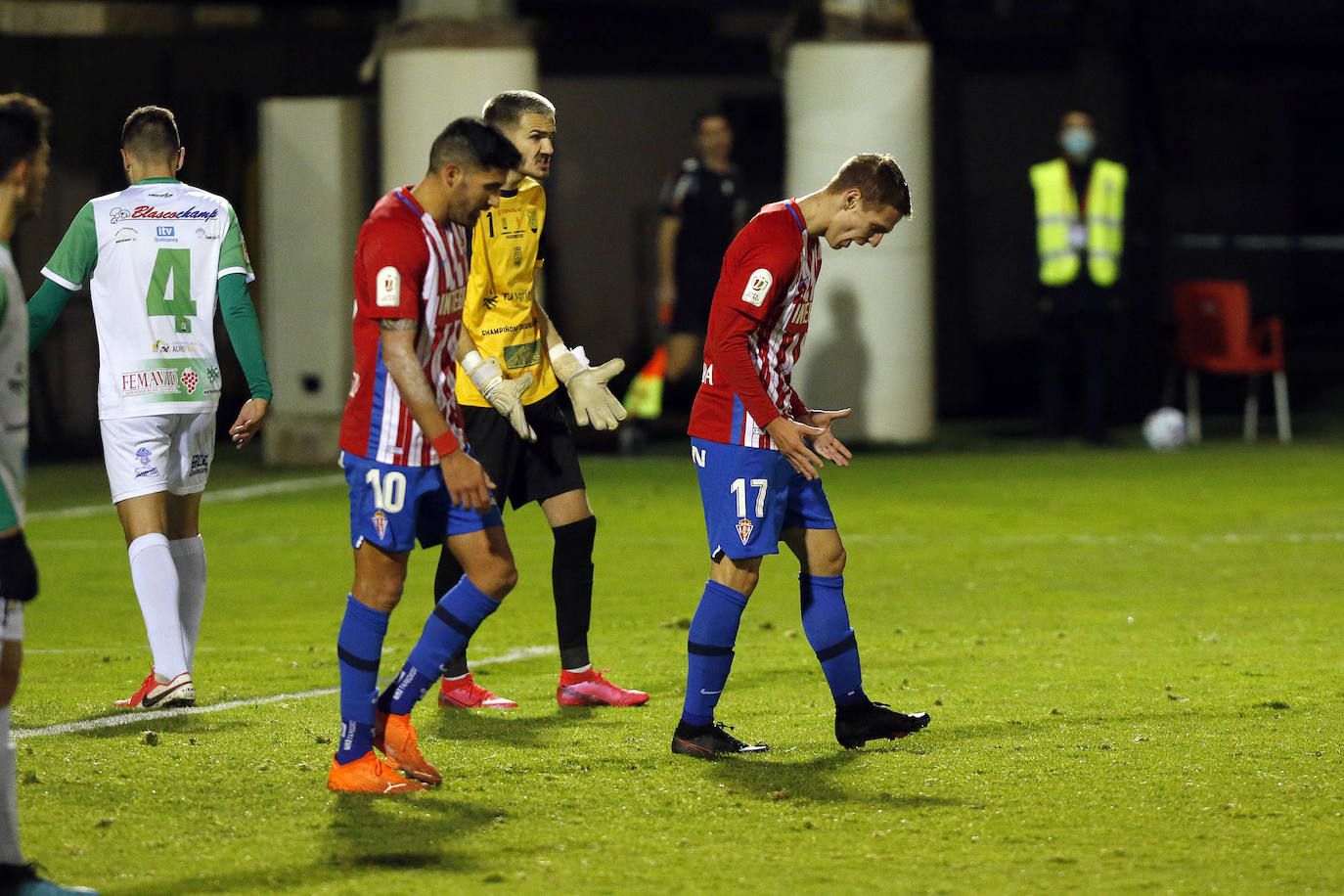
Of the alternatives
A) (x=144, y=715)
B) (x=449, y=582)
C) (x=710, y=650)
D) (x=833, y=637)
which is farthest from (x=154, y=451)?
(x=833, y=637)

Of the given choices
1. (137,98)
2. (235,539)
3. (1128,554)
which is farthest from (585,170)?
(1128,554)

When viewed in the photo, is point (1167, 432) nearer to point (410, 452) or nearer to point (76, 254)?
point (76, 254)

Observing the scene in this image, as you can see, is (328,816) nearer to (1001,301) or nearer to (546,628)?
(546,628)

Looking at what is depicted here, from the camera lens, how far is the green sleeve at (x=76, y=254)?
6.61 metres

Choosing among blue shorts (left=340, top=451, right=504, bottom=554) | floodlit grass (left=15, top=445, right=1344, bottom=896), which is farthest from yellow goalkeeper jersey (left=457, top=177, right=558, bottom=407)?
blue shorts (left=340, top=451, right=504, bottom=554)

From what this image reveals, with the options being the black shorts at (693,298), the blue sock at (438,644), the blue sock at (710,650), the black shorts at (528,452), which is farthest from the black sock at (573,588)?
the black shorts at (693,298)

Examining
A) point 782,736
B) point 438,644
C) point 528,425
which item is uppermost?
point 528,425

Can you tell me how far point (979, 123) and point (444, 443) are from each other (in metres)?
17.5

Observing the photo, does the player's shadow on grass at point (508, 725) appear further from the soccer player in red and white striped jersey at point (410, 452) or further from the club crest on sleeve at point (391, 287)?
the club crest on sleeve at point (391, 287)

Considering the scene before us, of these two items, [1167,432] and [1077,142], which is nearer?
[1077,142]

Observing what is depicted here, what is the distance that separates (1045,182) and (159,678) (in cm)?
1006

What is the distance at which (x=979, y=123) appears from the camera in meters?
22.0

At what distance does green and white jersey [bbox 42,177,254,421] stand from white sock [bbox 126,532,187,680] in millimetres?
432

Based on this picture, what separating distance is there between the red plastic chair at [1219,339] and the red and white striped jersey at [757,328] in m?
10.4
